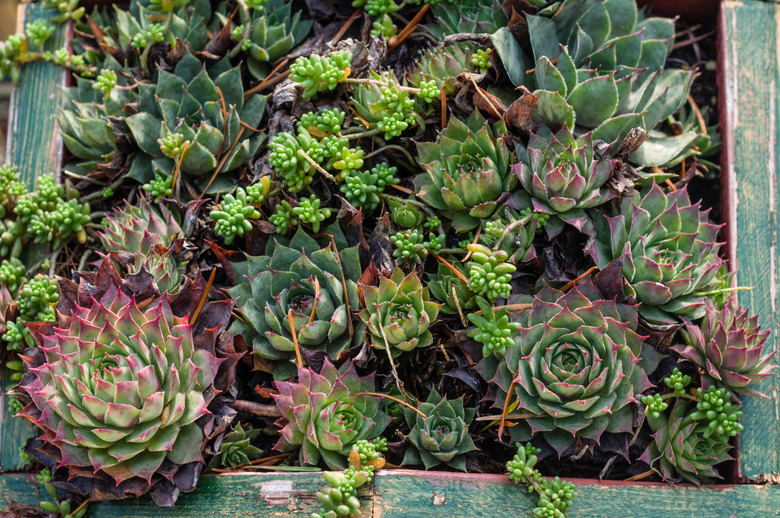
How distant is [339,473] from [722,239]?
1470mm

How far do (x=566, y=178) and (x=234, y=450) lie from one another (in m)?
1.27

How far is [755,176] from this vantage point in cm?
214

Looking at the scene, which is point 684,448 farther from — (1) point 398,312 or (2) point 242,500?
(2) point 242,500

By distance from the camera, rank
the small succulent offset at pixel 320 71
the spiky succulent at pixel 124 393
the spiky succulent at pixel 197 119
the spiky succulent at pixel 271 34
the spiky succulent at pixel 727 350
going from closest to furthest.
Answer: the spiky succulent at pixel 124 393, the spiky succulent at pixel 727 350, the small succulent offset at pixel 320 71, the spiky succulent at pixel 197 119, the spiky succulent at pixel 271 34

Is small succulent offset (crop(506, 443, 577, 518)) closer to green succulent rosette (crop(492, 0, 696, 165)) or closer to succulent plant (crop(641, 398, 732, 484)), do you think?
succulent plant (crop(641, 398, 732, 484))

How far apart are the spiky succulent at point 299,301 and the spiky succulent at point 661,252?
2.49ft

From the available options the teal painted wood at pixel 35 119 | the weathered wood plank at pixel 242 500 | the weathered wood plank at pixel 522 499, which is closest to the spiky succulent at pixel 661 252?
the weathered wood plank at pixel 522 499

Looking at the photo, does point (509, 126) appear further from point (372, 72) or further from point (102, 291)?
point (102, 291)

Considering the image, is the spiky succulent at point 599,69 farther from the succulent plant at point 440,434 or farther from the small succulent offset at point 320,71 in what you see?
the succulent plant at point 440,434

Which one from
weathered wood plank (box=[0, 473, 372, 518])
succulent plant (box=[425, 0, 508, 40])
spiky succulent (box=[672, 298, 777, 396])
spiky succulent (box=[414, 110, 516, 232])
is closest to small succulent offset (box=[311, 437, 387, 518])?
weathered wood plank (box=[0, 473, 372, 518])

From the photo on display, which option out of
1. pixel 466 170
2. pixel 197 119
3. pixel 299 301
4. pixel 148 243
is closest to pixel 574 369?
pixel 466 170

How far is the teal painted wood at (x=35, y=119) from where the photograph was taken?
2354 mm

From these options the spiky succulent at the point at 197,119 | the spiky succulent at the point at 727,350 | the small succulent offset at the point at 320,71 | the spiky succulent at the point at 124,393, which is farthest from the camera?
the spiky succulent at the point at 197,119

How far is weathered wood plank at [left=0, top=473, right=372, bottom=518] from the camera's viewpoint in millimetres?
1734
